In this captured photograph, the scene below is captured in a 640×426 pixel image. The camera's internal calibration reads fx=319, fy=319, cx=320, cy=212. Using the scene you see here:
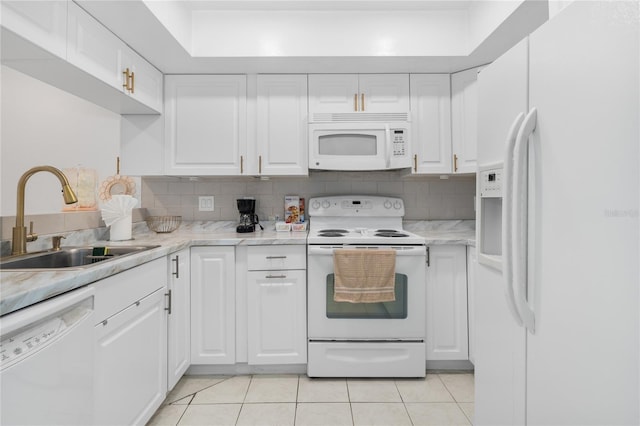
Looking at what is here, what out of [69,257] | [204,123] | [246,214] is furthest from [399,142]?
[69,257]

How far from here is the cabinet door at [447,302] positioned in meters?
2.16

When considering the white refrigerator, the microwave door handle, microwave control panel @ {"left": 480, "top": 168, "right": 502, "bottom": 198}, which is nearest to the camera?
the white refrigerator

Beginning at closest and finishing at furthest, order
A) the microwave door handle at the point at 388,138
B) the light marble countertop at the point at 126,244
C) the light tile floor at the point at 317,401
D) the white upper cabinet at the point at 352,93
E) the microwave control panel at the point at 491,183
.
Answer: the light marble countertop at the point at 126,244 < the microwave control panel at the point at 491,183 < the light tile floor at the point at 317,401 < the microwave door handle at the point at 388,138 < the white upper cabinet at the point at 352,93

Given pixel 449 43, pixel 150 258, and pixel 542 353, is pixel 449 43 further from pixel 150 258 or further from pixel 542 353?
pixel 150 258

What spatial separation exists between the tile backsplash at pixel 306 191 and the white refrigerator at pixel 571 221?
61.3 inches

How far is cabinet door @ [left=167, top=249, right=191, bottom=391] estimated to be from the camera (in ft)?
5.95

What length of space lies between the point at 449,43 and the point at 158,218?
8.04 feet

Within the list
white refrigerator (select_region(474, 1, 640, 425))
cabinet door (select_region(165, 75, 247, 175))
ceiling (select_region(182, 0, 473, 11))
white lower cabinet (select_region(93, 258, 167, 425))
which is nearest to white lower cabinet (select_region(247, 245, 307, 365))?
white lower cabinet (select_region(93, 258, 167, 425))

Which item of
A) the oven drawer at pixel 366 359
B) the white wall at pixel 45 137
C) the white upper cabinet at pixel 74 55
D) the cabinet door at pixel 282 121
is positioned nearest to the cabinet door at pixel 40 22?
the white upper cabinet at pixel 74 55

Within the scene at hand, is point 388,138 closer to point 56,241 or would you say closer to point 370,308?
point 370,308

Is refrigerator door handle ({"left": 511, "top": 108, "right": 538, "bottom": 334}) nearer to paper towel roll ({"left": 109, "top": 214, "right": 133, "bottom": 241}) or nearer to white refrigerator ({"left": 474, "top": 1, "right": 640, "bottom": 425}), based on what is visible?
white refrigerator ({"left": 474, "top": 1, "right": 640, "bottom": 425})

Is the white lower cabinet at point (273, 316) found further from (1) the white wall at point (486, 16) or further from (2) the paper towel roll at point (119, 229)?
(1) the white wall at point (486, 16)

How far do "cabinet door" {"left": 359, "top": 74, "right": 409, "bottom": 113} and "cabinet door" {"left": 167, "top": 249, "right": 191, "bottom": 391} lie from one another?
1652 millimetres

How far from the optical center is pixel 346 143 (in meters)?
2.32
